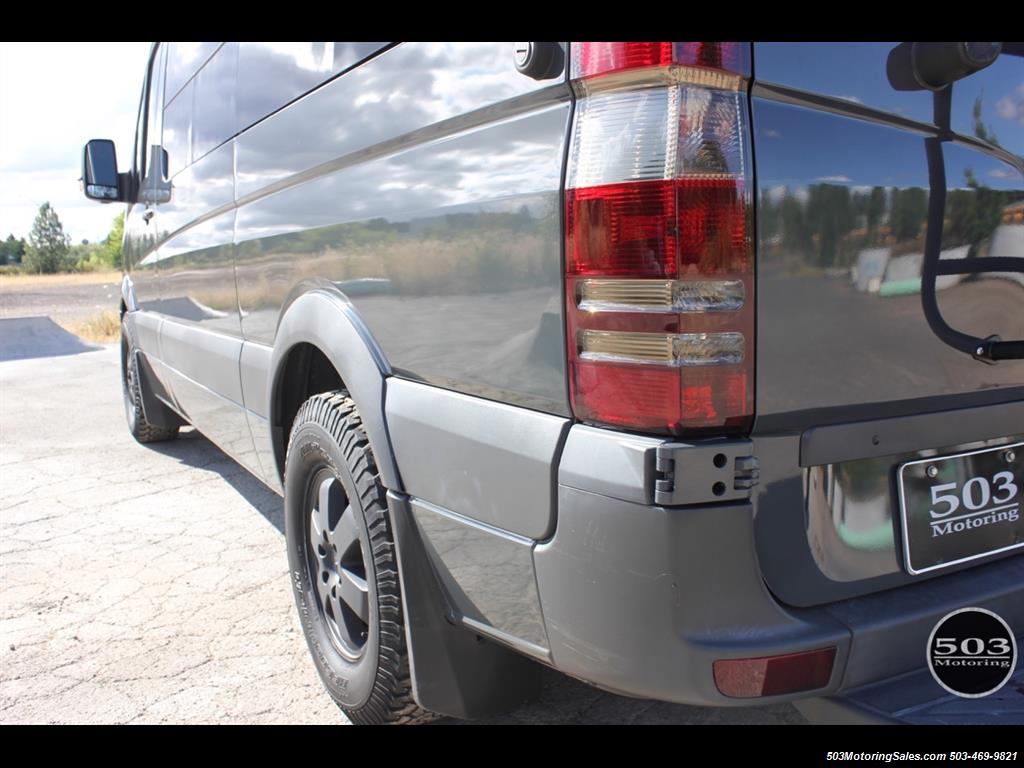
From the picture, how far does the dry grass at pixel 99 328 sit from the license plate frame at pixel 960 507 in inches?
544

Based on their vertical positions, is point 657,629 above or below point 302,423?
below

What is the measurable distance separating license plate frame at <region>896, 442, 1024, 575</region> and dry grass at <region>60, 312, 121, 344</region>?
13822 mm

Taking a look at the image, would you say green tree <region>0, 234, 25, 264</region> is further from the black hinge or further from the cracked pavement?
the black hinge

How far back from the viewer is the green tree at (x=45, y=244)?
67.3m

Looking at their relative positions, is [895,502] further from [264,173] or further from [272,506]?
[272,506]

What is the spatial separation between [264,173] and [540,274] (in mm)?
1478

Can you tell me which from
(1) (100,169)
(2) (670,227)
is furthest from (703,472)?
(1) (100,169)

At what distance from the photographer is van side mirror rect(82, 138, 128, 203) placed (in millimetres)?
4867

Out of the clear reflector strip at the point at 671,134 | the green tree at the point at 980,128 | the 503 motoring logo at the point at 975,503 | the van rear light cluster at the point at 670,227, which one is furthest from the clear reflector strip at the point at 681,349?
the green tree at the point at 980,128

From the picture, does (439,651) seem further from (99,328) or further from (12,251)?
(12,251)

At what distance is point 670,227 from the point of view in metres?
1.32
